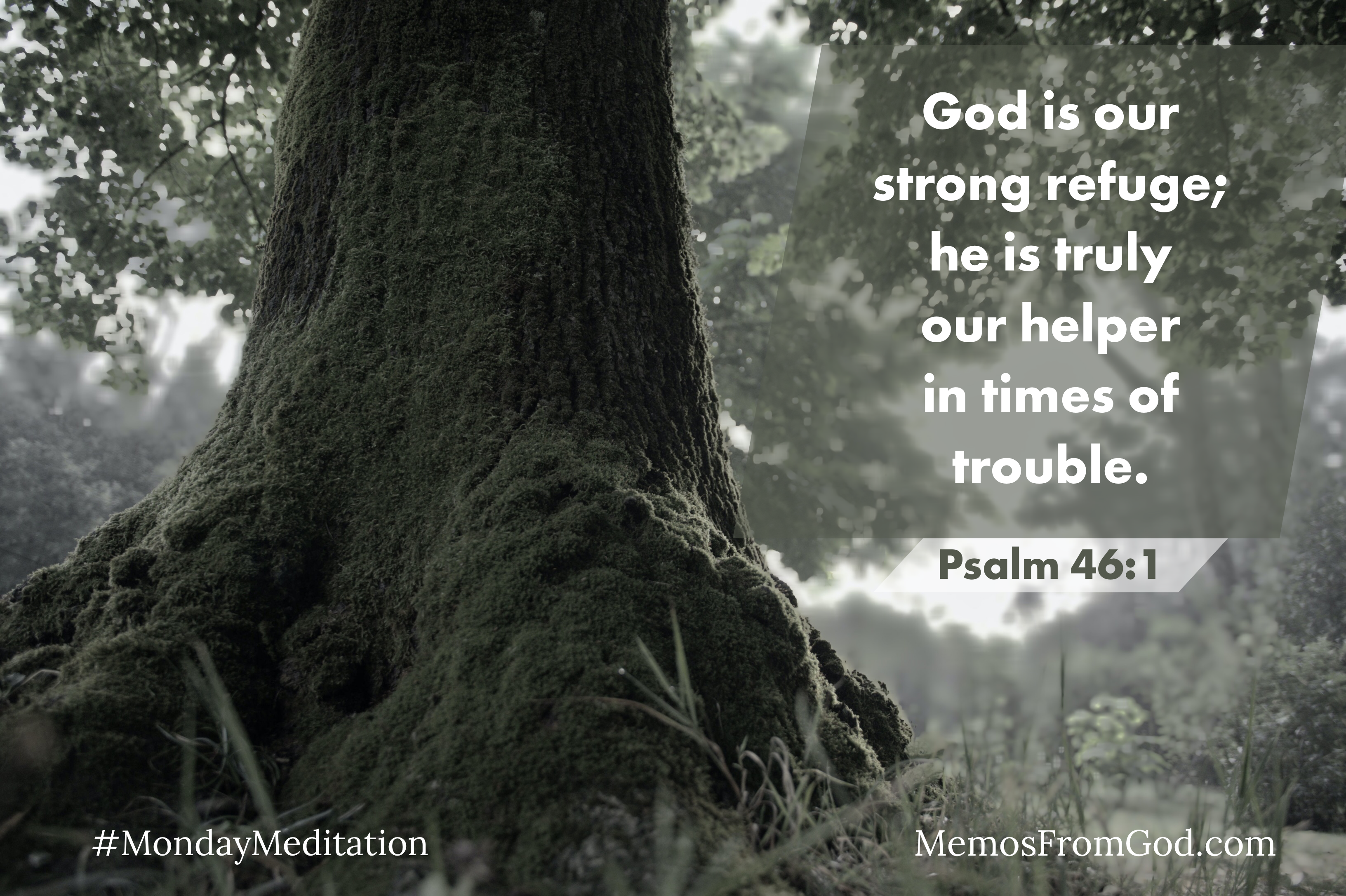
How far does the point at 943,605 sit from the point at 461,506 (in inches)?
172

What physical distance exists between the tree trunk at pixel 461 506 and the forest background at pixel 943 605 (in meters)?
0.84

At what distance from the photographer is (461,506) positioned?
2246 millimetres

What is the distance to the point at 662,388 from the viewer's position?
261cm

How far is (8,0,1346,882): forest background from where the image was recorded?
13.9 ft

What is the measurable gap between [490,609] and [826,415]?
1043 centimetres

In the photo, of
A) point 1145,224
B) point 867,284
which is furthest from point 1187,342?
point 867,284

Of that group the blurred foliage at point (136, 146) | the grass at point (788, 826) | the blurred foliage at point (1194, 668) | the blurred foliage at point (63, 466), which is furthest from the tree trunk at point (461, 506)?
the blurred foliage at point (63, 466)

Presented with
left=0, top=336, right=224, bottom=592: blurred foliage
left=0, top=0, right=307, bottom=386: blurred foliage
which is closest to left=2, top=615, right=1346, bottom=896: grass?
left=0, top=0, right=307, bottom=386: blurred foliage

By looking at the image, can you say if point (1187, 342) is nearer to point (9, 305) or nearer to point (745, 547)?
point (745, 547)

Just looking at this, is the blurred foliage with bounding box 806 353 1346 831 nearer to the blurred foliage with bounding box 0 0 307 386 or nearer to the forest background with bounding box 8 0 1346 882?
the forest background with bounding box 8 0 1346 882

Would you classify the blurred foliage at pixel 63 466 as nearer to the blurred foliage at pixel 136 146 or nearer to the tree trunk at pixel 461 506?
the blurred foliage at pixel 136 146

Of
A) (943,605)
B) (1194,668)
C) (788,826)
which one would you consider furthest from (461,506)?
(1194,668)

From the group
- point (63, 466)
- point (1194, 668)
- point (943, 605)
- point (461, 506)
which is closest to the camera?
point (461, 506)

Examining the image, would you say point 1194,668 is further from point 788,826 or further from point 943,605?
point 788,826
